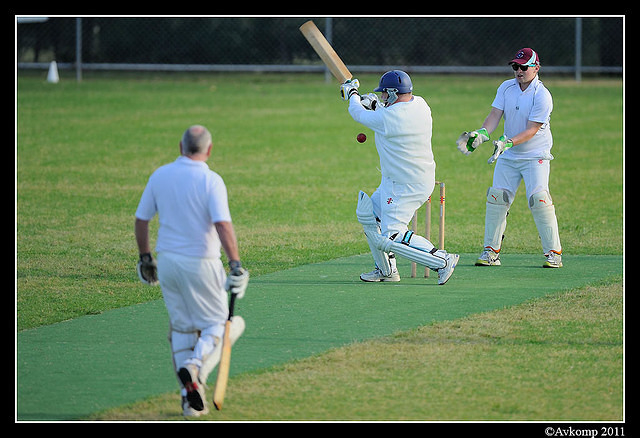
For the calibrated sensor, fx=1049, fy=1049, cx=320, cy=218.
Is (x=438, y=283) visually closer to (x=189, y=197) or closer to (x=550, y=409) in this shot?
(x=550, y=409)

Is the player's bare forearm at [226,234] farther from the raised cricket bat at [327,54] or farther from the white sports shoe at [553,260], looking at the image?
the white sports shoe at [553,260]

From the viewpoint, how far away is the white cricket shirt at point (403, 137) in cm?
950

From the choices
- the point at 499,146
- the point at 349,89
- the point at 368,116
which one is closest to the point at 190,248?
the point at 368,116

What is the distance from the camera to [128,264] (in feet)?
38.1

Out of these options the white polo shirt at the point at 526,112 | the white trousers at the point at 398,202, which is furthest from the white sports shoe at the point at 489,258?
the white trousers at the point at 398,202

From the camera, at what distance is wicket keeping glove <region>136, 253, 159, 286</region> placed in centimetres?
677

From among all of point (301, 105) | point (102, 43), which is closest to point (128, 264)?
point (301, 105)

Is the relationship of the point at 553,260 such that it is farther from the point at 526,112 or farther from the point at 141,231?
the point at 141,231

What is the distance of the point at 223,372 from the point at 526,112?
17.9 ft

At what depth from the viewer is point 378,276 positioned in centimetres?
1040

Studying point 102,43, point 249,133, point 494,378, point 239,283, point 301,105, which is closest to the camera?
point 239,283

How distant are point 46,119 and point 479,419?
19.1 meters

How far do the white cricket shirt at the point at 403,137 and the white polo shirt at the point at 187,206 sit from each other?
3322 mm

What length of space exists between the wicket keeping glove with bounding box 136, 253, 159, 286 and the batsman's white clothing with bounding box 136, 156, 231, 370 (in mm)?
224
